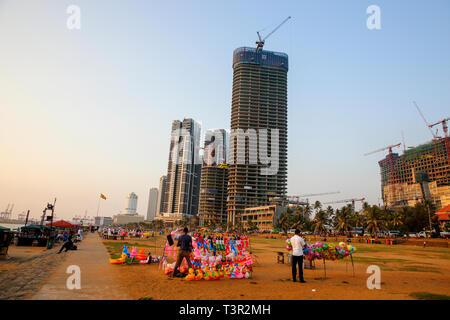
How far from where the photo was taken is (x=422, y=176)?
141 metres

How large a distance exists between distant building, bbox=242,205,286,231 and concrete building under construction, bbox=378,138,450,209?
249 feet

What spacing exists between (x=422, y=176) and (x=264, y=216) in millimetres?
91632

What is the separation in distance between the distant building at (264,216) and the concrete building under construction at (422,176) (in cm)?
7591

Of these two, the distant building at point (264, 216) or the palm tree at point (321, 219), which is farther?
the distant building at point (264, 216)

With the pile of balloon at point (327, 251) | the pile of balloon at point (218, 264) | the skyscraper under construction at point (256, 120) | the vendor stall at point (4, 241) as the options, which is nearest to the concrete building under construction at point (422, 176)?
the skyscraper under construction at point (256, 120)

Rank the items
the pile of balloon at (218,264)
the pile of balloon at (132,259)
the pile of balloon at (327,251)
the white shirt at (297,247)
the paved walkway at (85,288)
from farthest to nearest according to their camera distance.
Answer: the pile of balloon at (132,259) < the pile of balloon at (327,251) < the pile of balloon at (218,264) < the white shirt at (297,247) < the paved walkway at (85,288)

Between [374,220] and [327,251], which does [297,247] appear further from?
[374,220]

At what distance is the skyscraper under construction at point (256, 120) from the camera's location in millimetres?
159250

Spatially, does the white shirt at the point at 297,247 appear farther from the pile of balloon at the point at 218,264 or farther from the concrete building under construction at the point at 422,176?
the concrete building under construction at the point at 422,176

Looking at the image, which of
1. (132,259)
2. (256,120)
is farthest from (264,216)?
(132,259)

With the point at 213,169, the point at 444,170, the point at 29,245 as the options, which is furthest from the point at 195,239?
the point at 444,170

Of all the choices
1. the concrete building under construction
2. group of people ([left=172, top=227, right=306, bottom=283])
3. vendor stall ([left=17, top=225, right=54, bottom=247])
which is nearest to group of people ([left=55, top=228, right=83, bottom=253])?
vendor stall ([left=17, top=225, right=54, bottom=247])
